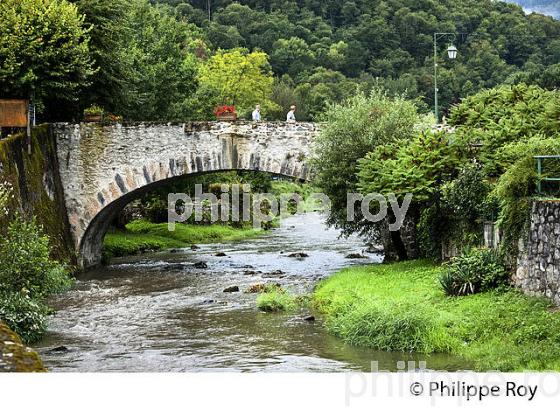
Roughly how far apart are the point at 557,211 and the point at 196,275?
1362 cm

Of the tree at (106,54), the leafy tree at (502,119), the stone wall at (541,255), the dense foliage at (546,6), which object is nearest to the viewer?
the stone wall at (541,255)

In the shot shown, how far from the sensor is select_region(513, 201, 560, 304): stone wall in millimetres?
16766

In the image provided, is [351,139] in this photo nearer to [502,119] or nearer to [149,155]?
[502,119]

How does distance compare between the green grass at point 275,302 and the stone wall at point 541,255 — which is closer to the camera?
the stone wall at point 541,255

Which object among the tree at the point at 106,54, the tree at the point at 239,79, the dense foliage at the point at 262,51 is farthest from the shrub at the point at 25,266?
the tree at the point at 239,79

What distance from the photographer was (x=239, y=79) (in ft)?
205

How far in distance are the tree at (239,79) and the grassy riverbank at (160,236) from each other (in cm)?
1945

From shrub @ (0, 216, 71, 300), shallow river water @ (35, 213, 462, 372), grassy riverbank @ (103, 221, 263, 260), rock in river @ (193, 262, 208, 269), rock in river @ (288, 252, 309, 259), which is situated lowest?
shallow river water @ (35, 213, 462, 372)

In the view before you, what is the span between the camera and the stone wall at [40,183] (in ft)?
84.3

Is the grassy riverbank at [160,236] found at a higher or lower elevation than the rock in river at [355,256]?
higher

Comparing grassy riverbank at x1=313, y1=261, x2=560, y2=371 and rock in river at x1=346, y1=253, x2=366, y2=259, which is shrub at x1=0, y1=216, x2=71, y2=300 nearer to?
grassy riverbank at x1=313, y1=261, x2=560, y2=371

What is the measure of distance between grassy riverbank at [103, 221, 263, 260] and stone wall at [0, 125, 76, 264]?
3.91 metres

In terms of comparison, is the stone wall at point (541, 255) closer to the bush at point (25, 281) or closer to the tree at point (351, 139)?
the tree at point (351, 139)

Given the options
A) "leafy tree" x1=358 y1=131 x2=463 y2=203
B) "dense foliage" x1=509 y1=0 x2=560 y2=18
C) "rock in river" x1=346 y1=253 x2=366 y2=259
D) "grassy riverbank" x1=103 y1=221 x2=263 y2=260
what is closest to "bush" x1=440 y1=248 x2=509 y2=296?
"leafy tree" x1=358 y1=131 x2=463 y2=203
